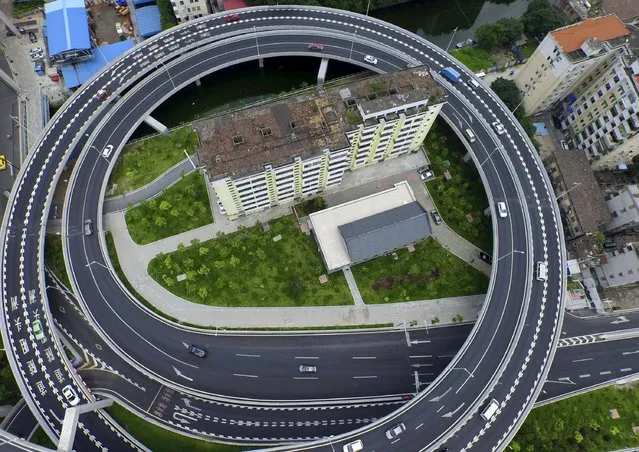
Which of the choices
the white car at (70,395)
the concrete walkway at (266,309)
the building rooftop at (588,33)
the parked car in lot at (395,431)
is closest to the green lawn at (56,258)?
the concrete walkway at (266,309)

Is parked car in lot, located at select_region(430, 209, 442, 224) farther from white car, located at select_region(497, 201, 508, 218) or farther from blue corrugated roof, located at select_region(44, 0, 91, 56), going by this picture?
blue corrugated roof, located at select_region(44, 0, 91, 56)

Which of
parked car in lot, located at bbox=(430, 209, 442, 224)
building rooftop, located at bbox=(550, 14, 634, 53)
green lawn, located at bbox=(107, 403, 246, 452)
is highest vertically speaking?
building rooftop, located at bbox=(550, 14, 634, 53)

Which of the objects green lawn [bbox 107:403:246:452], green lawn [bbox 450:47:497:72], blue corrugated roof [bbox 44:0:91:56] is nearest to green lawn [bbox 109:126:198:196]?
blue corrugated roof [bbox 44:0:91:56]

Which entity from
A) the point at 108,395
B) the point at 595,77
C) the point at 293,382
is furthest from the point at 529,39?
the point at 108,395

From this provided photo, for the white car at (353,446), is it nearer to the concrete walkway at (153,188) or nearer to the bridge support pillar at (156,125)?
the concrete walkway at (153,188)

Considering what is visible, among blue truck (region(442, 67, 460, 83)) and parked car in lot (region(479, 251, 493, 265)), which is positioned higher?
blue truck (region(442, 67, 460, 83))

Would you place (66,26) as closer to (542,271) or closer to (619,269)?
(542,271)

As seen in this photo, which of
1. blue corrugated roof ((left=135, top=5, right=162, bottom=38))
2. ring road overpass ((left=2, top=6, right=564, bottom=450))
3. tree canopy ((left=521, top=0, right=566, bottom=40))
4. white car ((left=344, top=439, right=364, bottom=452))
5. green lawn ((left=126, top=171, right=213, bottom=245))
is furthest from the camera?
tree canopy ((left=521, top=0, right=566, bottom=40))
